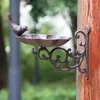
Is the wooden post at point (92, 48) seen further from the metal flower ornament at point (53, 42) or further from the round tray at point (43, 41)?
the round tray at point (43, 41)

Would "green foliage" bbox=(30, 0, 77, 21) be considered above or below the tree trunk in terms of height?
above

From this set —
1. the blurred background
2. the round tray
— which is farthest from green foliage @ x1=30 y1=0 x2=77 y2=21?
the round tray

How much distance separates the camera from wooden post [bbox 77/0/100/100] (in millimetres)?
2029

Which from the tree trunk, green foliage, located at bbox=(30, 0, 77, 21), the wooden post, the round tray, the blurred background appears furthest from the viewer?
the tree trunk

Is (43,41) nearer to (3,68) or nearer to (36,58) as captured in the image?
(3,68)

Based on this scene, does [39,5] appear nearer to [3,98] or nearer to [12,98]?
[3,98]

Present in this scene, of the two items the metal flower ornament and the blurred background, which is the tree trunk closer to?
the blurred background

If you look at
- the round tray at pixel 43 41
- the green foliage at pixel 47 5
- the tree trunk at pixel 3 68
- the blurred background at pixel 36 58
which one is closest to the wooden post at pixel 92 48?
the round tray at pixel 43 41

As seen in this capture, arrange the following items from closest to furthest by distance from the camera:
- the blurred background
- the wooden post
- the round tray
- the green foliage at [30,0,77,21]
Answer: the round tray < the wooden post < the green foliage at [30,0,77,21] < the blurred background

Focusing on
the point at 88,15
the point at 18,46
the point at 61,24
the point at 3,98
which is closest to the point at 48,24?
the point at 61,24

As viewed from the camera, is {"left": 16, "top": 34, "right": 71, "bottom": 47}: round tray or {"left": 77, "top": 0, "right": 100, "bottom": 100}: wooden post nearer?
{"left": 16, "top": 34, "right": 71, "bottom": 47}: round tray

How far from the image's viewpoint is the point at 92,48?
2.03 m

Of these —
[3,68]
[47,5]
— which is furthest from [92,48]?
[3,68]

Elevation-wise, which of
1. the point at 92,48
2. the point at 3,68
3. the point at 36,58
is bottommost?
the point at 36,58
